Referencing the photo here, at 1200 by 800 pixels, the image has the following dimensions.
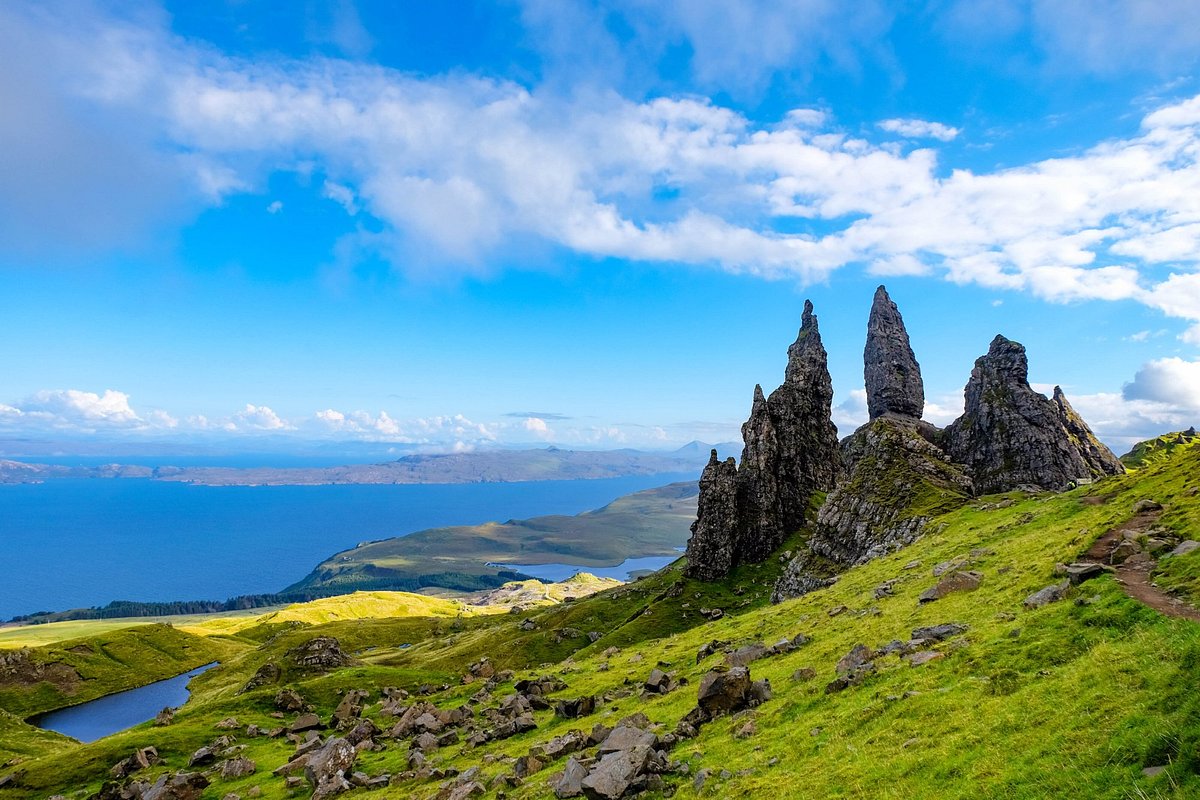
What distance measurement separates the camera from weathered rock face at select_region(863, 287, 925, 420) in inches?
6093

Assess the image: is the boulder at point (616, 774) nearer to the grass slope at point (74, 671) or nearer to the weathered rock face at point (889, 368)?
the weathered rock face at point (889, 368)

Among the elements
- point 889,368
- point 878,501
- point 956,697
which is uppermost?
point 889,368

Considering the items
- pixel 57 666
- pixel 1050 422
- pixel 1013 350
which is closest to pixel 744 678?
pixel 1050 422

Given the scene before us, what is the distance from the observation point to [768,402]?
156375mm

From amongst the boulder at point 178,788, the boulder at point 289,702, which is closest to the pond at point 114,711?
the boulder at point 289,702

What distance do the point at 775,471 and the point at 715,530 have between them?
23.0 meters

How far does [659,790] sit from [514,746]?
70.4ft

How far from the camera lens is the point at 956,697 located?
24.0 metres

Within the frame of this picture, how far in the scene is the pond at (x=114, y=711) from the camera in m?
143

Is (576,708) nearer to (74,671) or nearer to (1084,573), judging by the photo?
(1084,573)

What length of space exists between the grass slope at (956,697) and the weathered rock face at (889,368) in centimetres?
8174

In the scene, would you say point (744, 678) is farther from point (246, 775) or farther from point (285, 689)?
point (285, 689)

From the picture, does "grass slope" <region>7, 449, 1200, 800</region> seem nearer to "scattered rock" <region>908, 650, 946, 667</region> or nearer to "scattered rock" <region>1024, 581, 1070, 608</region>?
"scattered rock" <region>908, 650, 946, 667</region>

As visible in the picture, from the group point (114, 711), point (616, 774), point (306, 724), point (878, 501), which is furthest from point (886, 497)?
point (114, 711)
